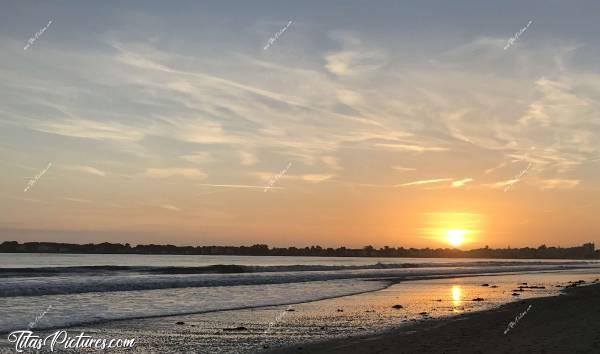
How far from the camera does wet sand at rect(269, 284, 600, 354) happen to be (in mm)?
14130

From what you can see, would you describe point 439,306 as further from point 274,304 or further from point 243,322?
point 243,322

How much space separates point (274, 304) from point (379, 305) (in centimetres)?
524

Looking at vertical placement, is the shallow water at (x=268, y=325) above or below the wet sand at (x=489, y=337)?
below

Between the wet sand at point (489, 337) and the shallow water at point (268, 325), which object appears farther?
the shallow water at point (268, 325)

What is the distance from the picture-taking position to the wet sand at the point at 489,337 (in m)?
14.1

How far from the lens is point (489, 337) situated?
53.3 ft

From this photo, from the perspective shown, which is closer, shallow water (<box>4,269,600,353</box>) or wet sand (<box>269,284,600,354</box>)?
wet sand (<box>269,284,600,354</box>)

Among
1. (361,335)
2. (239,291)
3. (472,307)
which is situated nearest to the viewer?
(361,335)

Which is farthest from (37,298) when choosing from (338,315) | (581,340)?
(581,340)

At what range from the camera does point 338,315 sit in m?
24.0

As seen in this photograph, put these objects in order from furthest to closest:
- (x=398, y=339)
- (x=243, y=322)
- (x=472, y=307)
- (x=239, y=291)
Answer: (x=239, y=291)
(x=472, y=307)
(x=243, y=322)
(x=398, y=339)

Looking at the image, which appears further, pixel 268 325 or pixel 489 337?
pixel 268 325

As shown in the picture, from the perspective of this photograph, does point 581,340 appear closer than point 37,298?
Yes

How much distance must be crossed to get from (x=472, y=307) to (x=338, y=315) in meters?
8.08
